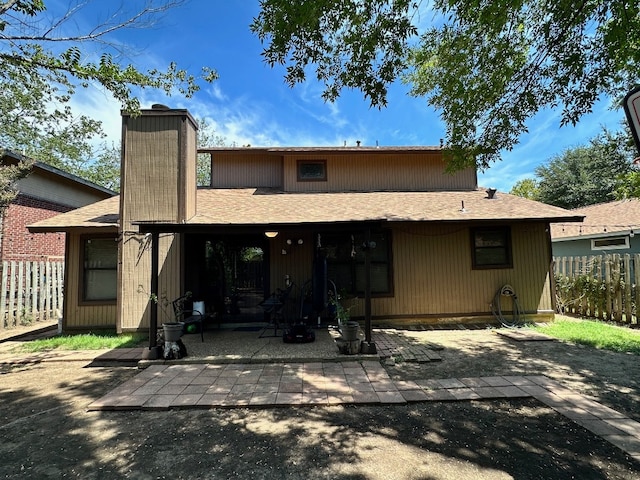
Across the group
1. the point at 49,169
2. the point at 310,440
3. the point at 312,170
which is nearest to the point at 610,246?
the point at 312,170

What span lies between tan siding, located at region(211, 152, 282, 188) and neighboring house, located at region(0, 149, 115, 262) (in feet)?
Answer: 16.4

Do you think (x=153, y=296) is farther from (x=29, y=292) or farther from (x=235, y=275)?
(x=29, y=292)

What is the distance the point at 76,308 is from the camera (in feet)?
24.4

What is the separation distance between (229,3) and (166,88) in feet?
7.51

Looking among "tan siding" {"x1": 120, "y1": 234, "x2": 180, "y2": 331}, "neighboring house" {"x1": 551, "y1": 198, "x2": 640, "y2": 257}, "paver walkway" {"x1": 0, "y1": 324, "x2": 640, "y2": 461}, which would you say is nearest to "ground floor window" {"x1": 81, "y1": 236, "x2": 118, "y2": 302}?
"tan siding" {"x1": 120, "y1": 234, "x2": 180, "y2": 331}

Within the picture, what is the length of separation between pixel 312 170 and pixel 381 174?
2.20m

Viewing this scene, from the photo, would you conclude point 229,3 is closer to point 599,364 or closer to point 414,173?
point 414,173

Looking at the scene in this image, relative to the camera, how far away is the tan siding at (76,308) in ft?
24.4

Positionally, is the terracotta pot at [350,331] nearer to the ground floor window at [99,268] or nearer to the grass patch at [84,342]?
the grass patch at [84,342]

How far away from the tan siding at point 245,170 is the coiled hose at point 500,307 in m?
6.98

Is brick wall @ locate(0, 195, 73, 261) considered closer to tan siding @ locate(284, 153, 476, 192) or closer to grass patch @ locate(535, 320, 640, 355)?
tan siding @ locate(284, 153, 476, 192)

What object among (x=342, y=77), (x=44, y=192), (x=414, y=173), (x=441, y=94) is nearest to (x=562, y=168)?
(x=414, y=173)

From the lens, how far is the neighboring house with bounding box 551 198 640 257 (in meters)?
10.8

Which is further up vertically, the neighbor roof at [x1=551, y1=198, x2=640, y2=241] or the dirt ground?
the neighbor roof at [x1=551, y1=198, x2=640, y2=241]
